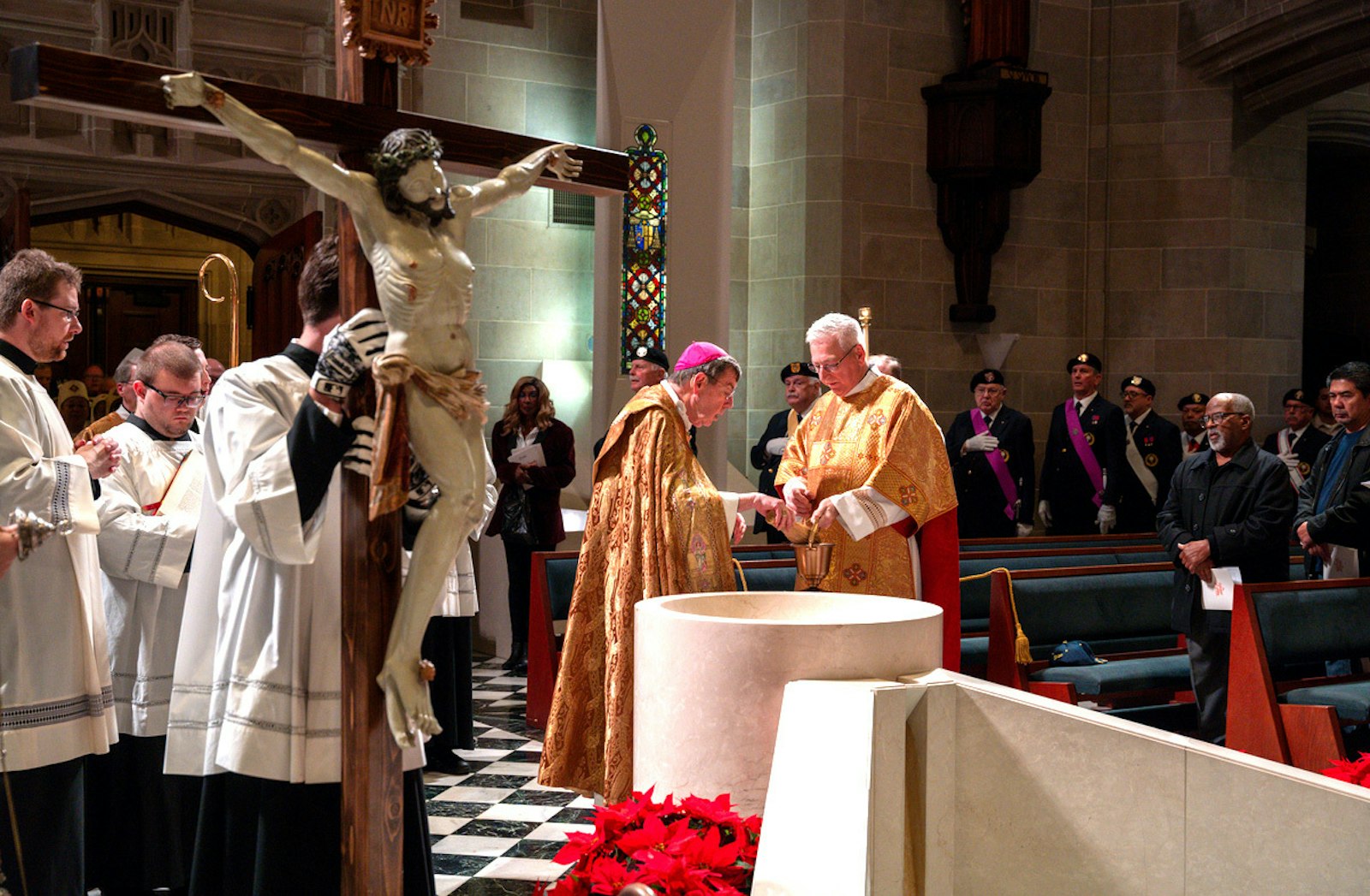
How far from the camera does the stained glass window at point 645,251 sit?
388 inches

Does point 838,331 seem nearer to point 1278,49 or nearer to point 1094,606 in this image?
point 1094,606

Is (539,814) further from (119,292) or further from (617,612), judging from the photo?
(119,292)

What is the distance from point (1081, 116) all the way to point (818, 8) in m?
2.57

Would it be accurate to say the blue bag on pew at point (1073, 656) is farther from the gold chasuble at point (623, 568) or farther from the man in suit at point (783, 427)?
the man in suit at point (783, 427)

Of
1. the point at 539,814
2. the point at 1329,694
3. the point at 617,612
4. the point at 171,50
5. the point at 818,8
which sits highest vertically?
the point at 818,8

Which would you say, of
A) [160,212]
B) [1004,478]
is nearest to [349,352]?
[160,212]

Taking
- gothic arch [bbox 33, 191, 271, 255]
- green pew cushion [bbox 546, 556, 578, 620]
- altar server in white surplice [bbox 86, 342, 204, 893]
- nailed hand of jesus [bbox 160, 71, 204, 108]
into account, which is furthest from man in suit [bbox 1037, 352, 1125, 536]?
nailed hand of jesus [bbox 160, 71, 204, 108]

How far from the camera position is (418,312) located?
182 cm

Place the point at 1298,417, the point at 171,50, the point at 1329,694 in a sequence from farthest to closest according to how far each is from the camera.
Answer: the point at 1298,417 → the point at 171,50 → the point at 1329,694

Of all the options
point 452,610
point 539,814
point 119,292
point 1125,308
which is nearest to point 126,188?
point 119,292

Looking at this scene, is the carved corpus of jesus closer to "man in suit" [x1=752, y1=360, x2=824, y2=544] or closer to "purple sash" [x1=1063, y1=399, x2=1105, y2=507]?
"man in suit" [x1=752, y1=360, x2=824, y2=544]

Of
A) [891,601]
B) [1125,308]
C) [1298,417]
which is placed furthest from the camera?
[1125,308]

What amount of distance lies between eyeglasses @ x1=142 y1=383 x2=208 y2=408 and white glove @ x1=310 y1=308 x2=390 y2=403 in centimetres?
219

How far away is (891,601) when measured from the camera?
3.48 m
